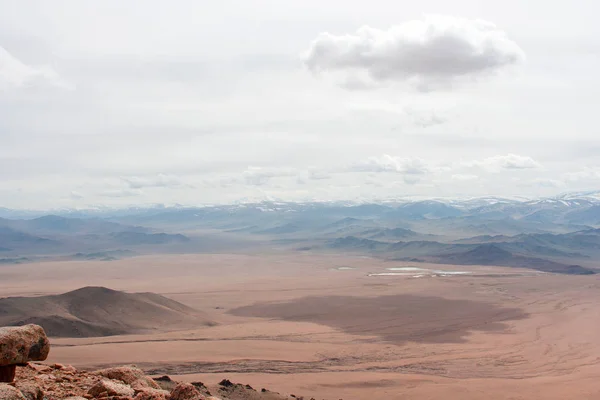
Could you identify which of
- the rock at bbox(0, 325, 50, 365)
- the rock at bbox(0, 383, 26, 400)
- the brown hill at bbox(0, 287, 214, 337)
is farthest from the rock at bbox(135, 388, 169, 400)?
the brown hill at bbox(0, 287, 214, 337)

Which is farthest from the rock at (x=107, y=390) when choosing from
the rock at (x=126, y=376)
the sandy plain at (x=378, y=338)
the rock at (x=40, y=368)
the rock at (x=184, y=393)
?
the sandy plain at (x=378, y=338)

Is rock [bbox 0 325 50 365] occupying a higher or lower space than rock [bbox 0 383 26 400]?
higher

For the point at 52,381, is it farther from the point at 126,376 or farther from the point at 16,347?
the point at 126,376

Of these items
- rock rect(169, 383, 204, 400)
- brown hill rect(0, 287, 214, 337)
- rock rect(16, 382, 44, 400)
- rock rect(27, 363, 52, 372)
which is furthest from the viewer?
brown hill rect(0, 287, 214, 337)

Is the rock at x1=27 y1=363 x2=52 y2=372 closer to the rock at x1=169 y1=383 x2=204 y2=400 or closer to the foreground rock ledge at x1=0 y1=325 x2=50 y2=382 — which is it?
the foreground rock ledge at x1=0 y1=325 x2=50 y2=382

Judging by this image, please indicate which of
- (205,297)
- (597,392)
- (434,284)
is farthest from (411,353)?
(434,284)

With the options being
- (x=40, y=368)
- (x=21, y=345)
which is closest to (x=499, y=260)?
(x=40, y=368)

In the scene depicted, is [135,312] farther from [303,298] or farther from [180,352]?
[303,298]
